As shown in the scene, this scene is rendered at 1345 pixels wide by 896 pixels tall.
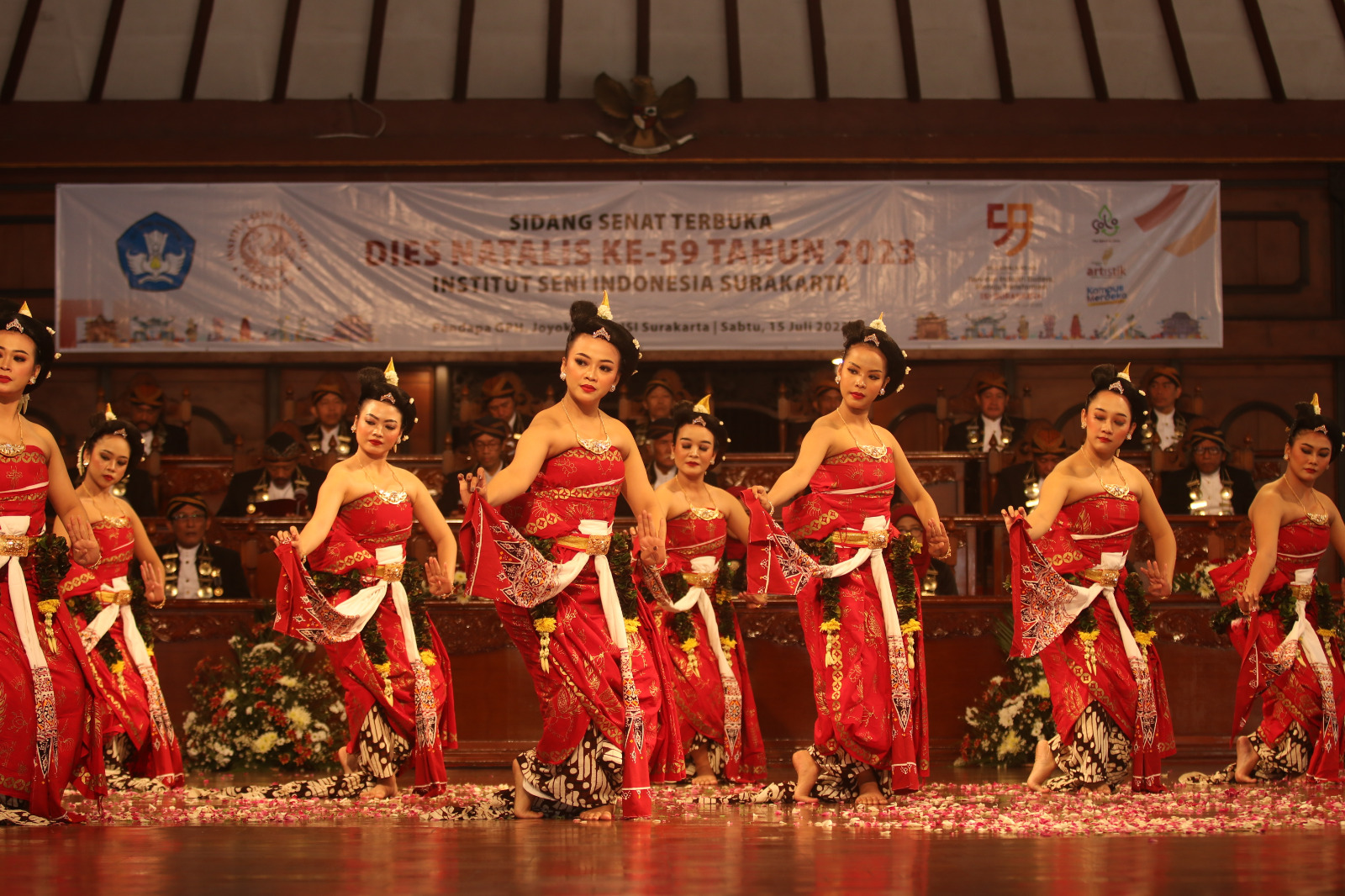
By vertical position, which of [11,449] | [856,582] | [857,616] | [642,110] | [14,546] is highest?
[642,110]

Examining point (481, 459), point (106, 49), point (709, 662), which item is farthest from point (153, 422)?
point (709, 662)

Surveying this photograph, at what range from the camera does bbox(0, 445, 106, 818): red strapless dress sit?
3992 millimetres

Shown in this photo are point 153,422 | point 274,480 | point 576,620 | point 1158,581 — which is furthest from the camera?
point 153,422

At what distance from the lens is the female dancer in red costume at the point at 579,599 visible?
3.97 metres

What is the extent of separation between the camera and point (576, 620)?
159 inches

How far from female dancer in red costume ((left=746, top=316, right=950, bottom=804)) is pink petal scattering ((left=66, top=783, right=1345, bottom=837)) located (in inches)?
6.4

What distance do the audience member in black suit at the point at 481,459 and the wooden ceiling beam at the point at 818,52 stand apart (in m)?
3.82

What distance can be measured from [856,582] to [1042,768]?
1.05 metres

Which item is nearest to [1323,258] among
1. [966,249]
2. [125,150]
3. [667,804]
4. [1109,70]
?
[1109,70]

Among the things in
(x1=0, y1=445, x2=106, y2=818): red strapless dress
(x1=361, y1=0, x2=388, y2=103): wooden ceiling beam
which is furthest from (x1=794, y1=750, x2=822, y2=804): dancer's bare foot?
(x1=361, y1=0, x2=388, y2=103): wooden ceiling beam

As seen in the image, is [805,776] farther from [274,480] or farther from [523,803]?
[274,480]

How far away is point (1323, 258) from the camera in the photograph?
10414 mm

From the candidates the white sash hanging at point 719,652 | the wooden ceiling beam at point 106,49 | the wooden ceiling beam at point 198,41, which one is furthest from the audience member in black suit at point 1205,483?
the wooden ceiling beam at point 106,49

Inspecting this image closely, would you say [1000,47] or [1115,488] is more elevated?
[1000,47]
